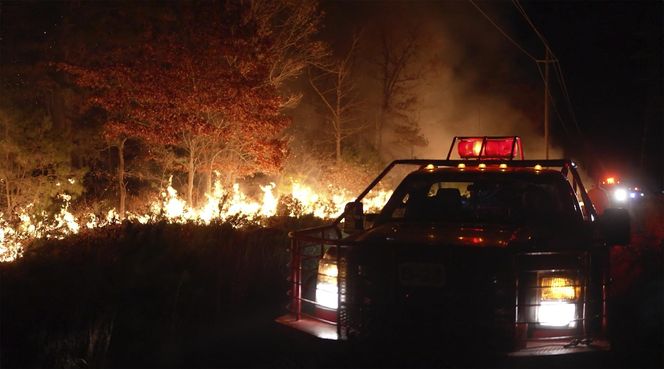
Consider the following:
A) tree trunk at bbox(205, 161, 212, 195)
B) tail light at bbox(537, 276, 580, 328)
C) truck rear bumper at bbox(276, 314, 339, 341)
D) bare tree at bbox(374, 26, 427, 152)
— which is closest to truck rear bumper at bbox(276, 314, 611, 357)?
truck rear bumper at bbox(276, 314, 339, 341)

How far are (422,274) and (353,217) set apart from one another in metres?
1.87

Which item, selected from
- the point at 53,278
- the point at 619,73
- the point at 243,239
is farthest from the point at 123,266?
the point at 619,73

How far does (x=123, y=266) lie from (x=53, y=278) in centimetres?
63

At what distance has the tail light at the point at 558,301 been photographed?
513cm

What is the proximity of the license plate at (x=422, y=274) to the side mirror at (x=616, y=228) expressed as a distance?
4.95 ft

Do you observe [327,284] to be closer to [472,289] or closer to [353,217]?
[353,217]

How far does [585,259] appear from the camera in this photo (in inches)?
204

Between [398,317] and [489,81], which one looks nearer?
[398,317]

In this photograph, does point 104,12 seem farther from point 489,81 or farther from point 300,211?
point 489,81

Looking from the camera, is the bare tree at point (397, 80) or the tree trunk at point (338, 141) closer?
the tree trunk at point (338, 141)

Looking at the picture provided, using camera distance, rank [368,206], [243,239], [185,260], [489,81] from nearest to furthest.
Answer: [185,260], [243,239], [368,206], [489,81]

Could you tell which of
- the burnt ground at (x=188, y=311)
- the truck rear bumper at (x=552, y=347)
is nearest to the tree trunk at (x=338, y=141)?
the burnt ground at (x=188, y=311)

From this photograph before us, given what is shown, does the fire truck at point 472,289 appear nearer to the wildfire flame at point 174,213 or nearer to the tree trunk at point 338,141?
the wildfire flame at point 174,213

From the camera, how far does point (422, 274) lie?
16.9ft
